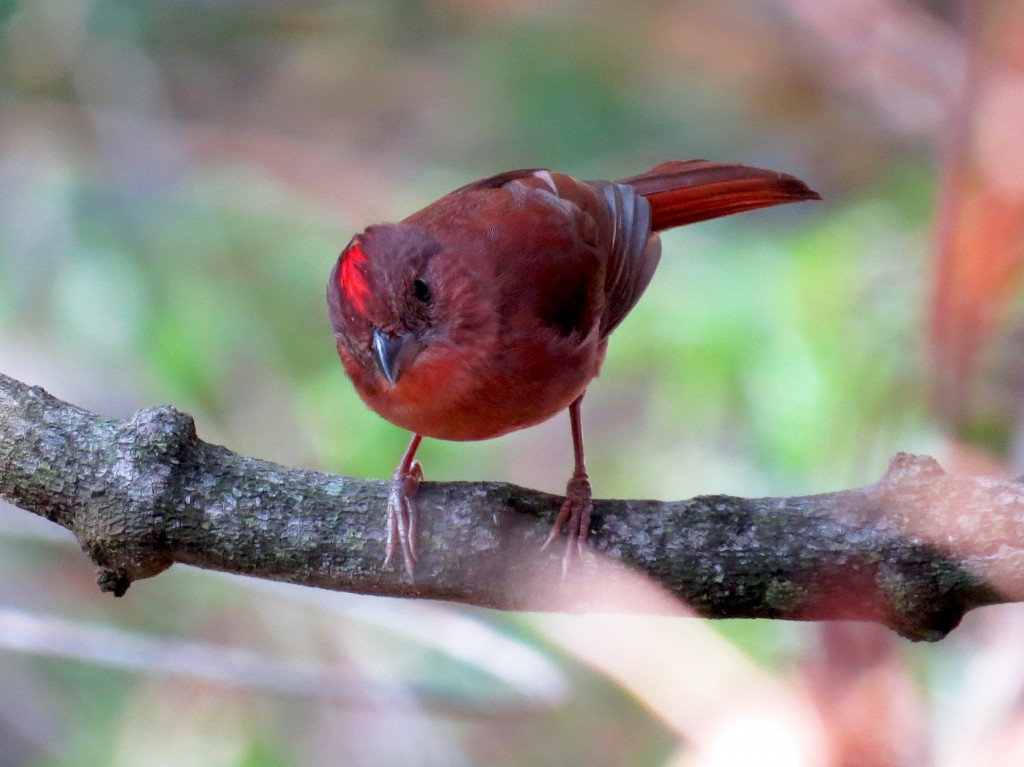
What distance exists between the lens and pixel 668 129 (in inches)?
260

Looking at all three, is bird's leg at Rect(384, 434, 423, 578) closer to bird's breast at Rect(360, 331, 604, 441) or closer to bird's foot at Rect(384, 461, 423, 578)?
bird's foot at Rect(384, 461, 423, 578)

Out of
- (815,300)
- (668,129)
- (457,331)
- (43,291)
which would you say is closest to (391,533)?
(457,331)

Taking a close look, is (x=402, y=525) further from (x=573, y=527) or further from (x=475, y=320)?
(x=475, y=320)

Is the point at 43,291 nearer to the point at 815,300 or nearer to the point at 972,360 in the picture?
the point at 815,300

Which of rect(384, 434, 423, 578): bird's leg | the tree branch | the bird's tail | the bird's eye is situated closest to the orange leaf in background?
the bird's tail

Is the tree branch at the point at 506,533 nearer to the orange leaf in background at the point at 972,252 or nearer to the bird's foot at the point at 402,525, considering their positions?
the bird's foot at the point at 402,525

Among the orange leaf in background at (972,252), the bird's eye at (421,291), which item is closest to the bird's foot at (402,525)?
the bird's eye at (421,291)

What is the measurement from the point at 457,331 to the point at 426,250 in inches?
8.6

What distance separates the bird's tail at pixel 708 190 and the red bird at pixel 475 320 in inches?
4.2

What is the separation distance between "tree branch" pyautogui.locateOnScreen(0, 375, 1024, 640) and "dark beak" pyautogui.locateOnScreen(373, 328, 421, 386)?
16.2 inches

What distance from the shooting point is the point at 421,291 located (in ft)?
9.14

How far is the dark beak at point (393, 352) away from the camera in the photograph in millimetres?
2666

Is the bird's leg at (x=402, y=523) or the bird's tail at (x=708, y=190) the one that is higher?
the bird's tail at (x=708, y=190)

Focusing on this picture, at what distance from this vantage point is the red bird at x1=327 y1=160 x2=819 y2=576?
8.84 feet
